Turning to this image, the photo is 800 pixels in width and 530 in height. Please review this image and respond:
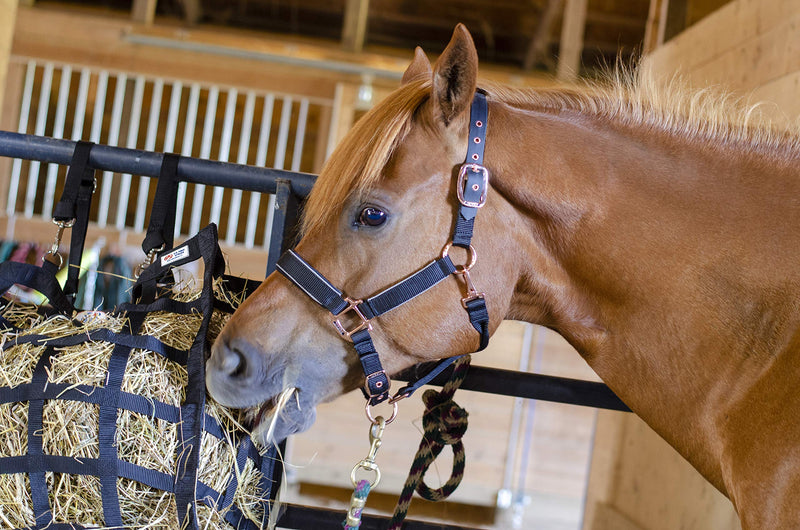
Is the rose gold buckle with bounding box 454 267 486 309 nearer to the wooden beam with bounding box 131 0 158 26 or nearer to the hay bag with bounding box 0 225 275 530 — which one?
the hay bag with bounding box 0 225 275 530

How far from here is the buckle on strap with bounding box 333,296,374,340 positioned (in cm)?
127

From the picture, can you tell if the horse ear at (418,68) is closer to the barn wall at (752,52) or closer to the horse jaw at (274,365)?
the horse jaw at (274,365)

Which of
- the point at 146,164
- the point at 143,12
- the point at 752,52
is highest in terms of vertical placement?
the point at 143,12

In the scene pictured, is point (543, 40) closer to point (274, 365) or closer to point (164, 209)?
point (164, 209)

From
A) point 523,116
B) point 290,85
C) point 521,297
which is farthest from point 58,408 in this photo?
point 290,85

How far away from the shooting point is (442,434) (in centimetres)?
153

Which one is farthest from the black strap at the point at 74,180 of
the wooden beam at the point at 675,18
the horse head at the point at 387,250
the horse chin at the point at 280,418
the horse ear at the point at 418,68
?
the wooden beam at the point at 675,18

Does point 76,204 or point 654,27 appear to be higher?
point 654,27

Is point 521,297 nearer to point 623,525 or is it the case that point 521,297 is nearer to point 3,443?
point 3,443

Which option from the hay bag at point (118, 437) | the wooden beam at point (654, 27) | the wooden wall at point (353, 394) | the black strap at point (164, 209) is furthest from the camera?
the wooden wall at point (353, 394)

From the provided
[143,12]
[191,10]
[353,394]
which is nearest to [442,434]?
[353,394]

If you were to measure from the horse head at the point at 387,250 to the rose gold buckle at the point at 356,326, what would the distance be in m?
0.02

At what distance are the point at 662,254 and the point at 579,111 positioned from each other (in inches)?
13.3

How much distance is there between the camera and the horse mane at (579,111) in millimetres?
1293
